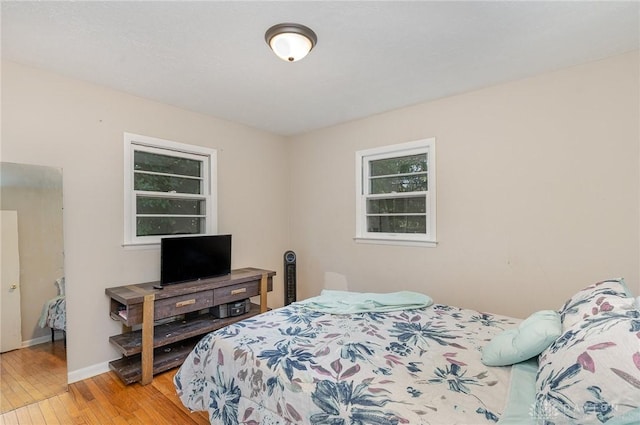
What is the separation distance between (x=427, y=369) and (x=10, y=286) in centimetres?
297

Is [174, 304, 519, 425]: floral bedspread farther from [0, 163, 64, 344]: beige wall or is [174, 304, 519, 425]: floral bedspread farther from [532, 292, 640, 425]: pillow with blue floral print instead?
[0, 163, 64, 344]: beige wall

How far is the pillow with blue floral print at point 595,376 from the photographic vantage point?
0.89 meters

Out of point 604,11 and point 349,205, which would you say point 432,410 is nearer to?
point 604,11

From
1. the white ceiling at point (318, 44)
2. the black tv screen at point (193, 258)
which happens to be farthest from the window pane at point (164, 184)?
the white ceiling at point (318, 44)

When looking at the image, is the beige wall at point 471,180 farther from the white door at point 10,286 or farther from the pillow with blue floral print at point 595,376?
the pillow with blue floral print at point 595,376

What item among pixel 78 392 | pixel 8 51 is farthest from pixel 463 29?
pixel 78 392

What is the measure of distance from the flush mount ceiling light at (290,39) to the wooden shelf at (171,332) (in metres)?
2.52

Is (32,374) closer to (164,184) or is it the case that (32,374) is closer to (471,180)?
(164,184)

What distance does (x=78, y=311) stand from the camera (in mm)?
2646

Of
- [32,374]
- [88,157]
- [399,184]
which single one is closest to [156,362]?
[32,374]

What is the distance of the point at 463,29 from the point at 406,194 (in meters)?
1.73

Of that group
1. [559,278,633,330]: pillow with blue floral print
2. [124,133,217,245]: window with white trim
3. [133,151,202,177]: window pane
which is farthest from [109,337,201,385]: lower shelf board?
[559,278,633,330]: pillow with blue floral print

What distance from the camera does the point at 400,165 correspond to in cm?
348

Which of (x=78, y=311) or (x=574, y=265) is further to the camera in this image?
(x=78, y=311)
